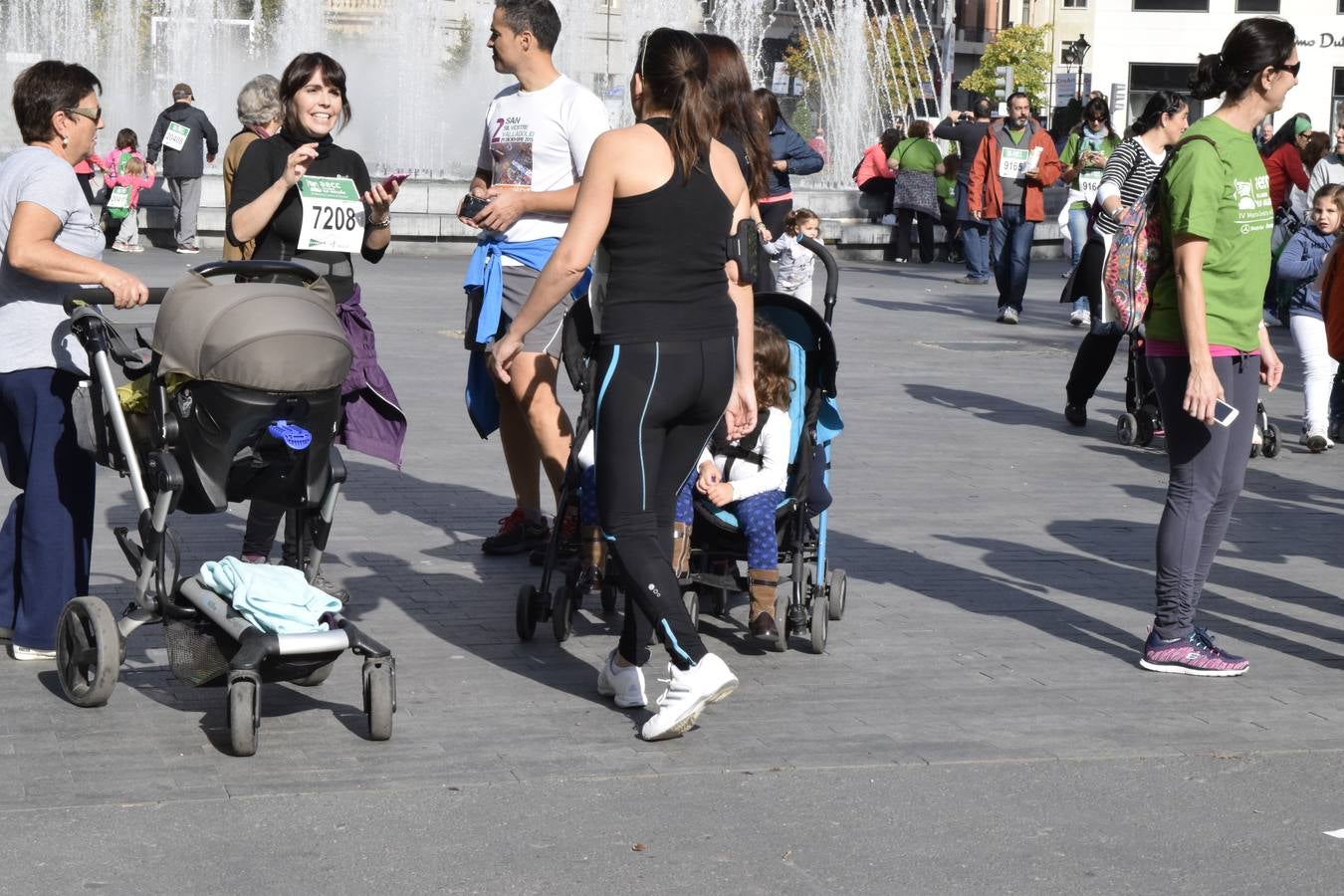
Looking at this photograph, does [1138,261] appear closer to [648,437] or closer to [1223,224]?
[1223,224]

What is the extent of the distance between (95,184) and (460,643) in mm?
17862

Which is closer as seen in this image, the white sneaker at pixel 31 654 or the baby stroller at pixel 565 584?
the white sneaker at pixel 31 654

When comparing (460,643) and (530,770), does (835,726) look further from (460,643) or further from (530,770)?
(460,643)

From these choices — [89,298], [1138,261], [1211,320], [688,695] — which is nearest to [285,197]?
[89,298]

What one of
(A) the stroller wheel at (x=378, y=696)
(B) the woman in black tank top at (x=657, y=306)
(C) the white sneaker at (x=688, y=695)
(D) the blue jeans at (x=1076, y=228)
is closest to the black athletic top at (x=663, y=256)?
(B) the woman in black tank top at (x=657, y=306)

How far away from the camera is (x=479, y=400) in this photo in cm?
818

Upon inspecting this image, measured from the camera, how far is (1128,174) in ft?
38.5

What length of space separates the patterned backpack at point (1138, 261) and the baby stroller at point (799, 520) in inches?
A: 37.7

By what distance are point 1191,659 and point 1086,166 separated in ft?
37.8

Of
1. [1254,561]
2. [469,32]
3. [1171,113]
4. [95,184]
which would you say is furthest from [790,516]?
[469,32]

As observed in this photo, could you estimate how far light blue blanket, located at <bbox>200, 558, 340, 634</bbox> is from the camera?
17.6 ft

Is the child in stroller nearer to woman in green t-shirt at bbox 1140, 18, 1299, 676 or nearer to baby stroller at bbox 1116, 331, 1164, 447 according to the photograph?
woman in green t-shirt at bbox 1140, 18, 1299, 676

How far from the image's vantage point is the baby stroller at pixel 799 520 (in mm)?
6504

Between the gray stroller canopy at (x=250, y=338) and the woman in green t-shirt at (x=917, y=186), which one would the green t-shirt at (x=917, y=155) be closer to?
the woman in green t-shirt at (x=917, y=186)
